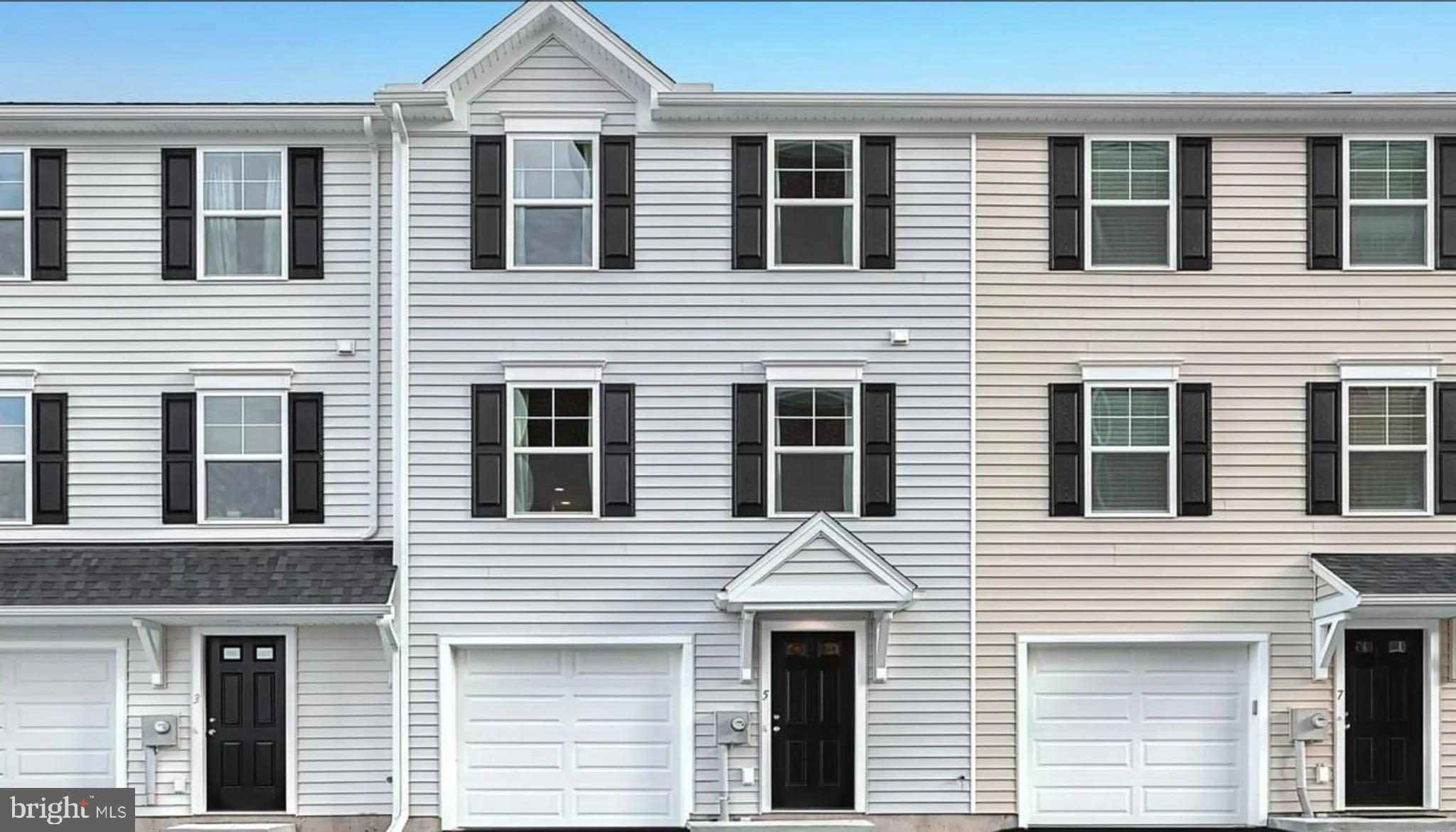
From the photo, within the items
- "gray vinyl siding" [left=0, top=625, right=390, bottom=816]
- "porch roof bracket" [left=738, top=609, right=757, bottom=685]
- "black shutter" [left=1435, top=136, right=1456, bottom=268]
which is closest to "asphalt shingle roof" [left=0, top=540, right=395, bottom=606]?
"gray vinyl siding" [left=0, top=625, right=390, bottom=816]

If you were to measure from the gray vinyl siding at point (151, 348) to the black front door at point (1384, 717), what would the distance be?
10.1 meters

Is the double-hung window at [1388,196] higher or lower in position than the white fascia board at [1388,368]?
higher

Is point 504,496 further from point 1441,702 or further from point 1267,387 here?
point 1441,702

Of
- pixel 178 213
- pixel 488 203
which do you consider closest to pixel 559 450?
pixel 488 203

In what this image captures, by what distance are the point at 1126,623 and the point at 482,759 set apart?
262 inches

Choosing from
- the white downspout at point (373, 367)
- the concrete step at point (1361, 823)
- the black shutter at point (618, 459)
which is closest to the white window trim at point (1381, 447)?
the concrete step at point (1361, 823)

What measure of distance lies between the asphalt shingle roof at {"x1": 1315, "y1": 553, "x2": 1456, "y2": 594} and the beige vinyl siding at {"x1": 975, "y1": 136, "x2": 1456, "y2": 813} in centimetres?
17

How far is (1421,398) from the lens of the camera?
1329cm

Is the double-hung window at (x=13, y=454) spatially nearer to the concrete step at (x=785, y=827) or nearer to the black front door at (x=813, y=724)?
the concrete step at (x=785, y=827)

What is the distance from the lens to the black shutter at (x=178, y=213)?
13.2 metres

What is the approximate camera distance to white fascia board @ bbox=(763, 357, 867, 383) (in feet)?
43.0

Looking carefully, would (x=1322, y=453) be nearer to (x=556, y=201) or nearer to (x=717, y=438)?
(x=717, y=438)

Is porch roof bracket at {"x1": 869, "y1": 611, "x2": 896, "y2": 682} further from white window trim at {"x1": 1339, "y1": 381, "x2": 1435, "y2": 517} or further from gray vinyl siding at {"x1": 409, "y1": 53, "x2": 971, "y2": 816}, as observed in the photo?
white window trim at {"x1": 1339, "y1": 381, "x2": 1435, "y2": 517}

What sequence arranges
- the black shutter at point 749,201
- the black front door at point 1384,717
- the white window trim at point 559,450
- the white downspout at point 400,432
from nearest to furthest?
the white downspout at point 400,432 < the white window trim at point 559,450 < the black shutter at point 749,201 < the black front door at point 1384,717
